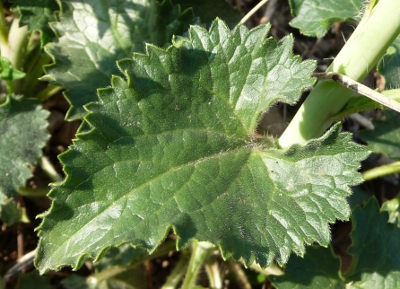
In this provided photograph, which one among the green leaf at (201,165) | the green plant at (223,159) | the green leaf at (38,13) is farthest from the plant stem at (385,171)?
the green leaf at (38,13)

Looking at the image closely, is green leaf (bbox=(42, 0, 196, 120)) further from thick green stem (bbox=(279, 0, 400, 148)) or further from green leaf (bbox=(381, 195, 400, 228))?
green leaf (bbox=(381, 195, 400, 228))

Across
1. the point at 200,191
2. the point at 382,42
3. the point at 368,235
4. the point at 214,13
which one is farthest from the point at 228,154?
the point at 214,13

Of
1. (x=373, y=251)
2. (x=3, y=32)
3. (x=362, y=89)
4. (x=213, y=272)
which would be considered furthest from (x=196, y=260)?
(x=3, y=32)

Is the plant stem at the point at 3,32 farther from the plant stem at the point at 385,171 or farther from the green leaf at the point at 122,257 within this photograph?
the plant stem at the point at 385,171

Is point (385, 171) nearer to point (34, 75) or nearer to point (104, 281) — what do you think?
point (104, 281)

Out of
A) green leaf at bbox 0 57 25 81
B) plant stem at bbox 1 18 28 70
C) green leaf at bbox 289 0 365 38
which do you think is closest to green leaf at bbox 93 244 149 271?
green leaf at bbox 0 57 25 81

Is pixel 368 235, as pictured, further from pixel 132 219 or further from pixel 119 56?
pixel 119 56
